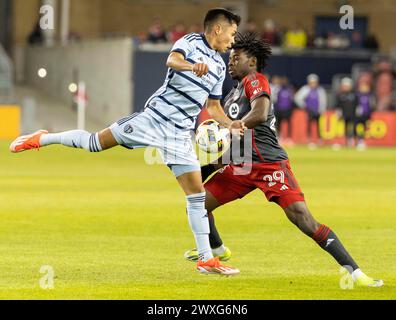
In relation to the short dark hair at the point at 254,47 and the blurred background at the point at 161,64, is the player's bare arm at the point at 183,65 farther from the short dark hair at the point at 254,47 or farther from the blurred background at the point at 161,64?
the blurred background at the point at 161,64

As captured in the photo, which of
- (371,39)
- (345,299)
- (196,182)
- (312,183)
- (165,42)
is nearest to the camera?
(345,299)

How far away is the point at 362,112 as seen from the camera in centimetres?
4097

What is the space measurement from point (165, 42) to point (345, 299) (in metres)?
36.1

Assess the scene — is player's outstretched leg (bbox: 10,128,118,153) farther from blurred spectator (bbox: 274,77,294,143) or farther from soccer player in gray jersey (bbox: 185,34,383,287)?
blurred spectator (bbox: 274,77,294,143)

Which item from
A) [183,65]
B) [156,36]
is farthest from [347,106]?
[183,65]

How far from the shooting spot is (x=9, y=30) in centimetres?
5181

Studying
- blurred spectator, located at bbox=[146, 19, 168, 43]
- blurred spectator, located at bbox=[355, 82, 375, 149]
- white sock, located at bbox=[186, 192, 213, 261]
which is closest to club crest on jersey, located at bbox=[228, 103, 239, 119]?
white sock, located at bbox=[186, 192, 213, 261]

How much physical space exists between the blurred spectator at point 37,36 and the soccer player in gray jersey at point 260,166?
40.0m

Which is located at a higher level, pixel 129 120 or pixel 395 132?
pixel 129 120

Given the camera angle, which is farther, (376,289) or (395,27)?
(395,27)

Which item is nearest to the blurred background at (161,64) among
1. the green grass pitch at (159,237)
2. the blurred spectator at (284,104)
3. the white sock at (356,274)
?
the blurred spectator at (284,104)
